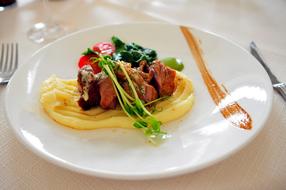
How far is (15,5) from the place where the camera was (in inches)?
134

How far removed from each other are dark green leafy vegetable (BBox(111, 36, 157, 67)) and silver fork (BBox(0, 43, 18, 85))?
0.75 m

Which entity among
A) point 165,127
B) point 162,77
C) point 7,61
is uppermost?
point 162,77

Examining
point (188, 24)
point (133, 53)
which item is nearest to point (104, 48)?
point (133, 53)

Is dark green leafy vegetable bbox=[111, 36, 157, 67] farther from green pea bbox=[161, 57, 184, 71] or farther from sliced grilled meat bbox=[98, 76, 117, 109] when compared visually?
sliced grilled meat bbox=[98, 76, 117, 109]

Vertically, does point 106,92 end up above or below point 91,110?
above

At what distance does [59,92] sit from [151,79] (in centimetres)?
57

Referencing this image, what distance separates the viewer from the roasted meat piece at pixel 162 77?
204cm

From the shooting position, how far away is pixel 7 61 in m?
2.51

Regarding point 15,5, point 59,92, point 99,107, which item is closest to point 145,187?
point 99,107

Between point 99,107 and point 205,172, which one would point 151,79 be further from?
point 205,172

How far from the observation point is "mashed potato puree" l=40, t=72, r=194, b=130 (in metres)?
1.85

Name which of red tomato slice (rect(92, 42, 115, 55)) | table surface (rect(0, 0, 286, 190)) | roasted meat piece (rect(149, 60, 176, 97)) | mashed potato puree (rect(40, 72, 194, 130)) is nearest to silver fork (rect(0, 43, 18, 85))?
table surface (rect(0, 0, 286, 190))

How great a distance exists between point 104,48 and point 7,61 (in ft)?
2.39

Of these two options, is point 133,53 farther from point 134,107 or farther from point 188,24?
point 188,24
